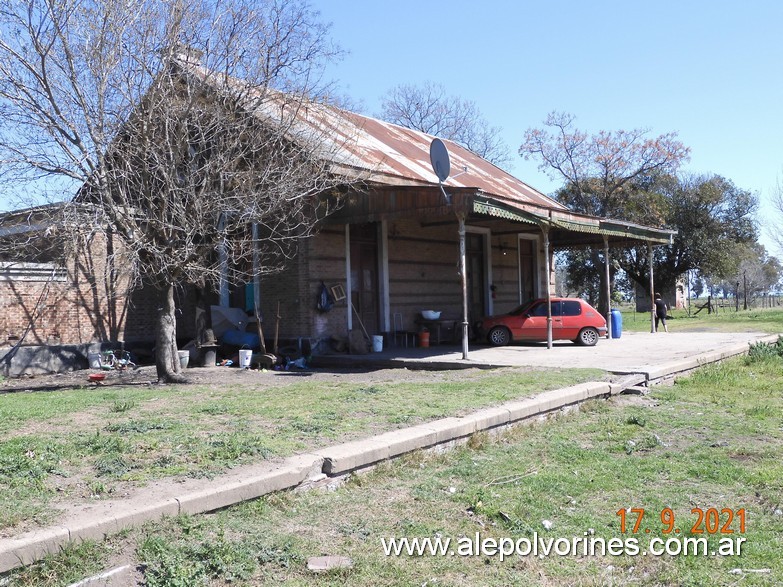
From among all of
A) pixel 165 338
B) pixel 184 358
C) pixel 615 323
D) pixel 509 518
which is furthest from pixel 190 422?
pixel 615 323

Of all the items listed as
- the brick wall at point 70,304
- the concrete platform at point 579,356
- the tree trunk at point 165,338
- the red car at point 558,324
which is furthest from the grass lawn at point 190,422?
the red car at point 558,324

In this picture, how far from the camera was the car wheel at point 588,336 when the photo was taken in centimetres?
1853

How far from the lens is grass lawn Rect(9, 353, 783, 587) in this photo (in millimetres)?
4129

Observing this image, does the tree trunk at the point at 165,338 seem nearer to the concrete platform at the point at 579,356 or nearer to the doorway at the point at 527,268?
the concrete platform at the point at 579,356

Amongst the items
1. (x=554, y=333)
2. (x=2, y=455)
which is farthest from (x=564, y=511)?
(x=554, y=333)

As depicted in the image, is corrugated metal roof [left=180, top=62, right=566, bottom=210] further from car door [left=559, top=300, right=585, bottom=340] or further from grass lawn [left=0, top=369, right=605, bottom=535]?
grass lawn [left=0, top=369, right=605, bottom=535]

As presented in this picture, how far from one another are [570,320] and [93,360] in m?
11.8

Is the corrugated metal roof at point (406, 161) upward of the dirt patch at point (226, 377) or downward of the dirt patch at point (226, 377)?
upward

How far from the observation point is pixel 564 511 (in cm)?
522

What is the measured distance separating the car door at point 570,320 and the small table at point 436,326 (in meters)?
3.06

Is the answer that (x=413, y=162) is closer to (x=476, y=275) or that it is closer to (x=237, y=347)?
(x=476, y=275)

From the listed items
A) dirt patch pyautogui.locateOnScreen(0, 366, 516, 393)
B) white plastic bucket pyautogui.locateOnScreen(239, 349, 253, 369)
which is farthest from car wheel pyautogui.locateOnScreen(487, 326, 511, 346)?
white plastic bucket pyautogui.locateOnScreen(239, 349, 253, 369)

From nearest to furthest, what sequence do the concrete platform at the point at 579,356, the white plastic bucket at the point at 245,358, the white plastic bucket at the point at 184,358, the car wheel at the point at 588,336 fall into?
the concrete platform at the point at 579,356 < the white plastic bucket at the point at 184,358 < the white plastic bucket at the point at 245,358 < the car wheel at the point at 588,336

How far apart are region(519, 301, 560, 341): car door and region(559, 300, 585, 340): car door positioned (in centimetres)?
16
